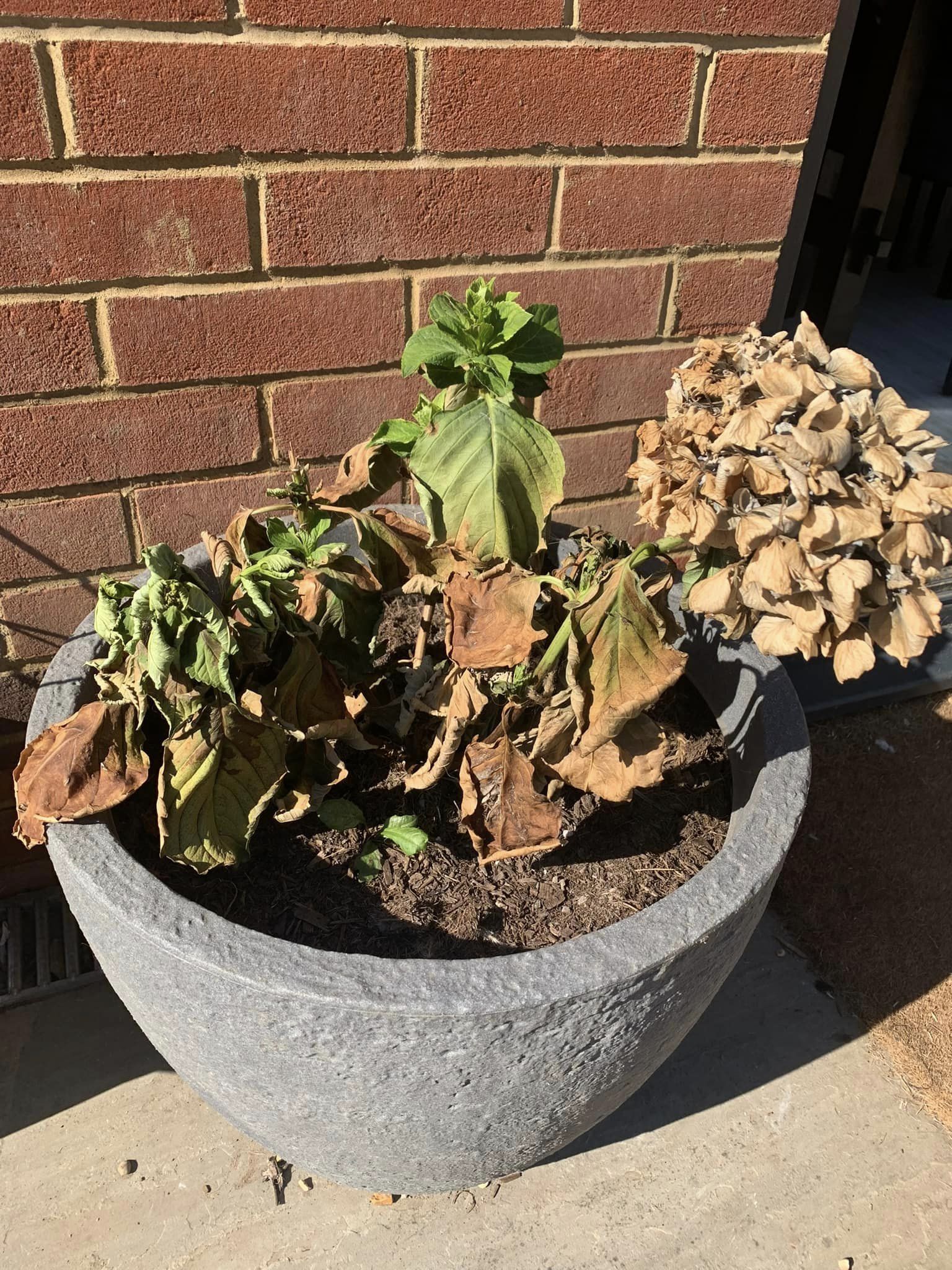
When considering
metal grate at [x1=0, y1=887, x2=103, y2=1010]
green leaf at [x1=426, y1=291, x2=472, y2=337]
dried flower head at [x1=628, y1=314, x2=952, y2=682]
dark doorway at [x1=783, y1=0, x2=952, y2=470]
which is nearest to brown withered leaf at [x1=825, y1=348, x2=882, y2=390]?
dried flower head at [x1=628, y1=314, x2=952, y2=682]

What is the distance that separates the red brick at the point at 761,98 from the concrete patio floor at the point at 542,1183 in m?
1.52

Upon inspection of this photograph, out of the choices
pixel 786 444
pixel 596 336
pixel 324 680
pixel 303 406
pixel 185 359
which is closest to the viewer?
pixel 786 444

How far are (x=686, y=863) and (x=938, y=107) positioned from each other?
399 centimetres

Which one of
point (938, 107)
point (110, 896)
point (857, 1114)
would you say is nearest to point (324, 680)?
point (110, 896)

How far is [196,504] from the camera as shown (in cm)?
159

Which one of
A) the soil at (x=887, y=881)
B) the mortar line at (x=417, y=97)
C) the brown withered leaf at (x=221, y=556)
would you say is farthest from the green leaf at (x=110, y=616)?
the soil at (x=887, y=881)

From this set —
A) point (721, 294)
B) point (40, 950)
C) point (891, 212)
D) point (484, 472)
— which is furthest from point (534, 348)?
point (891, 212)

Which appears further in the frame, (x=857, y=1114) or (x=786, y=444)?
(x=857, y=1114)

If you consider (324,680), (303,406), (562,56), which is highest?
(562,56)

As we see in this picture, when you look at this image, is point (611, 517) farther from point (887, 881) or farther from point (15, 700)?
point (15, 700)

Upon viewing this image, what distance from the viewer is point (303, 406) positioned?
156cm

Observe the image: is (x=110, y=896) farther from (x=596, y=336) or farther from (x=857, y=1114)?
(x=857, y=1114)

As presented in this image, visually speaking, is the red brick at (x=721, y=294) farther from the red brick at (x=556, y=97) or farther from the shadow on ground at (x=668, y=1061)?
the shadow on ground at (x=668, y=1061)

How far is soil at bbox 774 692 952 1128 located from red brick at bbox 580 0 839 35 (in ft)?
4.87
